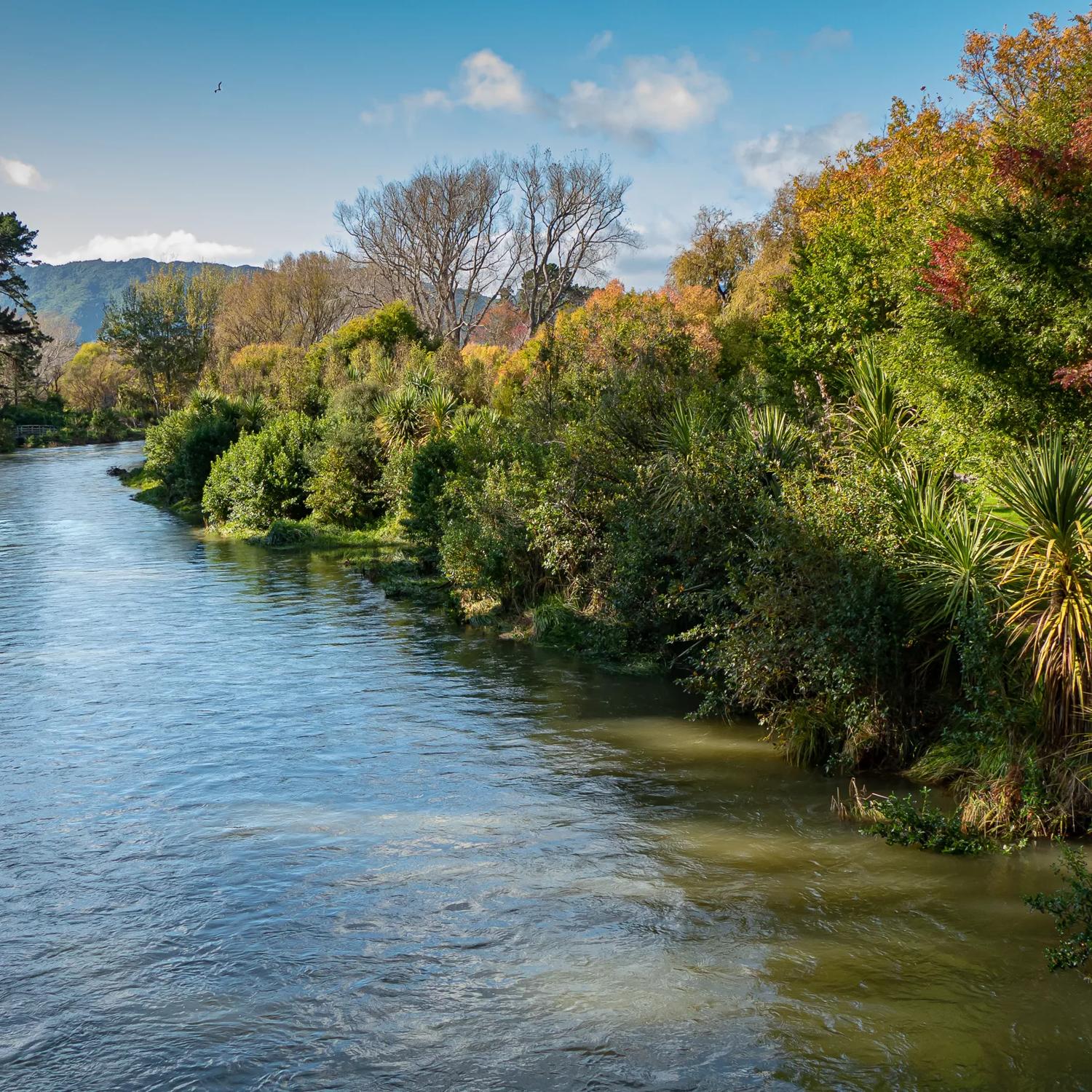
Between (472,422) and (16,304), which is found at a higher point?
(16,304)

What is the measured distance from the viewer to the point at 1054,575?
9.98 m

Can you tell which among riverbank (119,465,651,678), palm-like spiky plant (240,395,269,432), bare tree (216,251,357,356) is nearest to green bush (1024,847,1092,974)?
riverbank (119,465,651,678)

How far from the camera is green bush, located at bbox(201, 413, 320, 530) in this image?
3375 cm

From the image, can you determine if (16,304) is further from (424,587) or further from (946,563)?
(946,563)

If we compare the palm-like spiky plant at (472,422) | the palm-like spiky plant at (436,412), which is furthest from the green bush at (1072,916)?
the palm-like spiky plant at (436,412)

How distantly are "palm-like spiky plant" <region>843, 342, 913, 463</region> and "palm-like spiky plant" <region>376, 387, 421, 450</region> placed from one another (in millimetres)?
17282

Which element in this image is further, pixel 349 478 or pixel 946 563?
pixel 349 478

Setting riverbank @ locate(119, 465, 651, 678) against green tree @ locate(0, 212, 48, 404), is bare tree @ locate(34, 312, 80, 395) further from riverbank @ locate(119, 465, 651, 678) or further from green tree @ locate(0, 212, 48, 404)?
riverbank @ locate(119, 465, 651, 678)

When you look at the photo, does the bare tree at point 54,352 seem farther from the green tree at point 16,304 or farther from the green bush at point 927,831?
the green bush at point 927,831

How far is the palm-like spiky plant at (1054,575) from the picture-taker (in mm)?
9656

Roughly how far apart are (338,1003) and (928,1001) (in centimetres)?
409

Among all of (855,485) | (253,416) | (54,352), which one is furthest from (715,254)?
(54,352)

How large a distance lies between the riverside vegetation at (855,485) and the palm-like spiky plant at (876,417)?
7 cm

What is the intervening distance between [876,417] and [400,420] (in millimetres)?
18861
